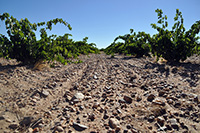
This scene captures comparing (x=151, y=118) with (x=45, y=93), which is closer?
(x=151, y=118)

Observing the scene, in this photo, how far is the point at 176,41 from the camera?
23.7ft

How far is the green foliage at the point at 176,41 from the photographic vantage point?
6902mm

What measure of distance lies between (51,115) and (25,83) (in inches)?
80.8

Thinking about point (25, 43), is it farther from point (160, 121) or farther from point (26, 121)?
point (160, 121)

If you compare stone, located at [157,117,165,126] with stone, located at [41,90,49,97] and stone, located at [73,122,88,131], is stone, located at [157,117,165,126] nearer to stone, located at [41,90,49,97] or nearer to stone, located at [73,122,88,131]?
stone, located at [73,122,88,131]

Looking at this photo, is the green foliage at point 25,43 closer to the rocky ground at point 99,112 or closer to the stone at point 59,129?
the rocky ground at point 99,112

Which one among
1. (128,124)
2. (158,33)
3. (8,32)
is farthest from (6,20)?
(158,33)

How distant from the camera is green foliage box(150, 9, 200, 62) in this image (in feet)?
22.6

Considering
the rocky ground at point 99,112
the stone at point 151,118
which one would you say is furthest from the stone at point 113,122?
Answer: the stone at point 151,118

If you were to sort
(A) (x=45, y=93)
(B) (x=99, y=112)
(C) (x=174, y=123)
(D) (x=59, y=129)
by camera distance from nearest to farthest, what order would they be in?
1. (D) (x=59, y=129)
2. (C) (x=174, y=123)
3. (B) (x=99, y=112)
4. (A) (x=45, y=93)

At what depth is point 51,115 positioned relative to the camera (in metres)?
2.04

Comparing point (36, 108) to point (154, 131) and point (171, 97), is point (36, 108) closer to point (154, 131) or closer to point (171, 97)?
point (154, 131)

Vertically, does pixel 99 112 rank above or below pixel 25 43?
below

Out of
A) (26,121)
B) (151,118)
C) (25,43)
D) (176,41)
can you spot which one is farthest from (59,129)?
(176,41)
